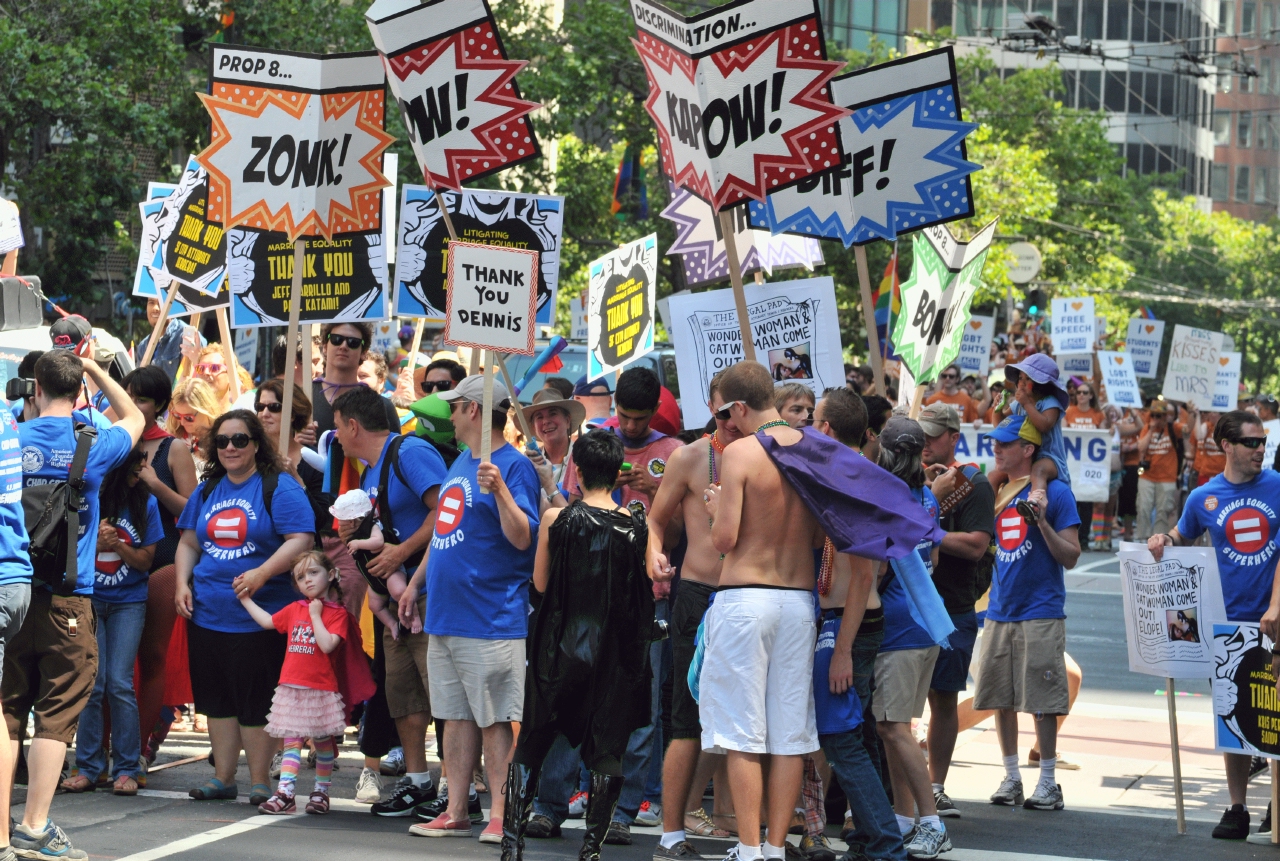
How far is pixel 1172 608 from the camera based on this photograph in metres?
8.26

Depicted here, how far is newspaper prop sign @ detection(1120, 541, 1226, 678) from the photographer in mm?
8133

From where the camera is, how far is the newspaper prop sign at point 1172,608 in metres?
8.13

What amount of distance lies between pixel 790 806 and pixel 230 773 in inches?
118

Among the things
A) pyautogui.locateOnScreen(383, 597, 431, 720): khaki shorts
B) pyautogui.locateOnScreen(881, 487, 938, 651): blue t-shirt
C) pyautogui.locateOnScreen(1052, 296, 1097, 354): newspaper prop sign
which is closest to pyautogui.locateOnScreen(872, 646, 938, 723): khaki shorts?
pyautogui.locateOnScreen(881, 487, 938, 651): blue t-shirt

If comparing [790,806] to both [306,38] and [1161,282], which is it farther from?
[1161,282]

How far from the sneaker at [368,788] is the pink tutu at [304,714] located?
387 mm

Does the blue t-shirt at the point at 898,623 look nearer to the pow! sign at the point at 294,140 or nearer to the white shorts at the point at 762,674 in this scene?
the white shorts at the point at 762,674

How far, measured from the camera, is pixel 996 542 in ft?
28.5

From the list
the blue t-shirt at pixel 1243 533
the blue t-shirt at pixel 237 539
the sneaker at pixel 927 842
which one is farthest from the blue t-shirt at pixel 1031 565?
the blue t-shirt at pixel 237 539

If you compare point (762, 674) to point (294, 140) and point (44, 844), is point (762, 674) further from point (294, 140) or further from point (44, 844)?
point (294, 140)

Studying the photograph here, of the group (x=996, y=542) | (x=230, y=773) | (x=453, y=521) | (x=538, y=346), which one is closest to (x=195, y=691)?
(x=230, y=773)

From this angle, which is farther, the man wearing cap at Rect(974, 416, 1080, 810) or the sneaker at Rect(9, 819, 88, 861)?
the man wearing cap at Rect(974, 416, 1080, 810)

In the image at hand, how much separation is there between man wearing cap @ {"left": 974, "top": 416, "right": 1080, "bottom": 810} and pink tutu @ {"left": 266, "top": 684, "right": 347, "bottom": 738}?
10.9 ft

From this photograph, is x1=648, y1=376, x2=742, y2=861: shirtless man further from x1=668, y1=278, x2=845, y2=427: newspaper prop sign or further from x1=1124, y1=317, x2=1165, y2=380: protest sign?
x1=1124, y1=317, x2=1165, y2=380: protest sign
